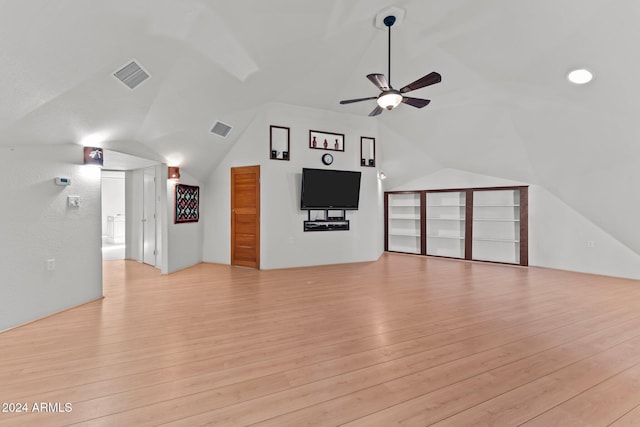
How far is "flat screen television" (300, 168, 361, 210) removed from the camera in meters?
6.56

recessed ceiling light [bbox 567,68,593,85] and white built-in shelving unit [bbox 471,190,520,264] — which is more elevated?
recessed ceiling light [bbox 567,68,593,85]

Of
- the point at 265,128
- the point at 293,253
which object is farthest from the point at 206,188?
the point at 293,253

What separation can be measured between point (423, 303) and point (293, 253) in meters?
3.15

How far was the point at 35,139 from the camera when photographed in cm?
342

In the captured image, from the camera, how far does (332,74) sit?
223 inches

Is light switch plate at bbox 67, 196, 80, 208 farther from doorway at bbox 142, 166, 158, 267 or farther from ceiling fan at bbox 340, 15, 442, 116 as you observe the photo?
ceiling fan at bbox 340, 15, 442, 116

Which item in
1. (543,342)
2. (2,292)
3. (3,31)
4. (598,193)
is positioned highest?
(3,31)

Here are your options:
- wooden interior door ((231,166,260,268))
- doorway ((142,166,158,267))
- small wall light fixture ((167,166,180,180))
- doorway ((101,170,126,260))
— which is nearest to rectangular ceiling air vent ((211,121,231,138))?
wooden interior door ((231,166,260,268))

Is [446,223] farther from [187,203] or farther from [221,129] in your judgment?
[187,203]

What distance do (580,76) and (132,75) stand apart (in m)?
5.75

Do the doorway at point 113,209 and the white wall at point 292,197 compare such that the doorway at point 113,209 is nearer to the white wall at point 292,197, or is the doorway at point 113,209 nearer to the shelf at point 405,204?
the white wall at point 292,197

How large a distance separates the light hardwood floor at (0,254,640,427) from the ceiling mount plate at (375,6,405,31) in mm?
3989

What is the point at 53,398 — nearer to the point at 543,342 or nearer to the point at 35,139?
the point at 35,139

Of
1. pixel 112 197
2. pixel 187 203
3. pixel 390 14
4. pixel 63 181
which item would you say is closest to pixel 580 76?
pixel 390 14
